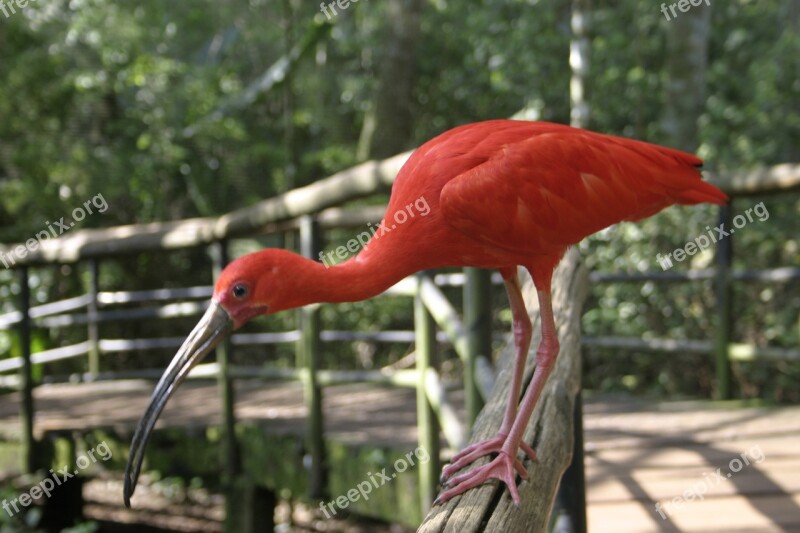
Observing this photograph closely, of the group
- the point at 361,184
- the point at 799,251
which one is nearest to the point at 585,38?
the point at 799,251

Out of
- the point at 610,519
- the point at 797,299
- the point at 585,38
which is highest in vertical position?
the point at 585,38

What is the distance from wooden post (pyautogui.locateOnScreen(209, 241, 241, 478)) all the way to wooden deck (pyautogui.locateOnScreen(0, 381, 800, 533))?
205 millimetres

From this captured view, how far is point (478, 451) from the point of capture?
4.95ft

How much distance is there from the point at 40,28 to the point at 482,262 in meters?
8.52

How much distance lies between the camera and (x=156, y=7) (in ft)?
32.9

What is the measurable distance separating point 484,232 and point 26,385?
3739mm

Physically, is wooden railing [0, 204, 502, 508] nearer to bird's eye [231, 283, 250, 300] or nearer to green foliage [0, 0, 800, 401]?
bird's eye [231, 283, 250, 300]

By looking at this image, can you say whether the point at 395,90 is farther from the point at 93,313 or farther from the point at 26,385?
the point at 26,385

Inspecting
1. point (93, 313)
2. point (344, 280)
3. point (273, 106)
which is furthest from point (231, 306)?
point (273, 106)

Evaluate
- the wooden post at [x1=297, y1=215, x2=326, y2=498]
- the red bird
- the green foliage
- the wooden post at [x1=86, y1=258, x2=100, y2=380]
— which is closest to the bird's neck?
the red bird

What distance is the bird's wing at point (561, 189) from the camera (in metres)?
1.64

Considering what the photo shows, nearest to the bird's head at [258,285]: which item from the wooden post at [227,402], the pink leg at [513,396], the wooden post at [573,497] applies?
the pink leg at [513,396]

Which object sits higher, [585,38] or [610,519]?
[585,38]

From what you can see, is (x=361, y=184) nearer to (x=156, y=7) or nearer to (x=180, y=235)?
(x=180, y=235)
